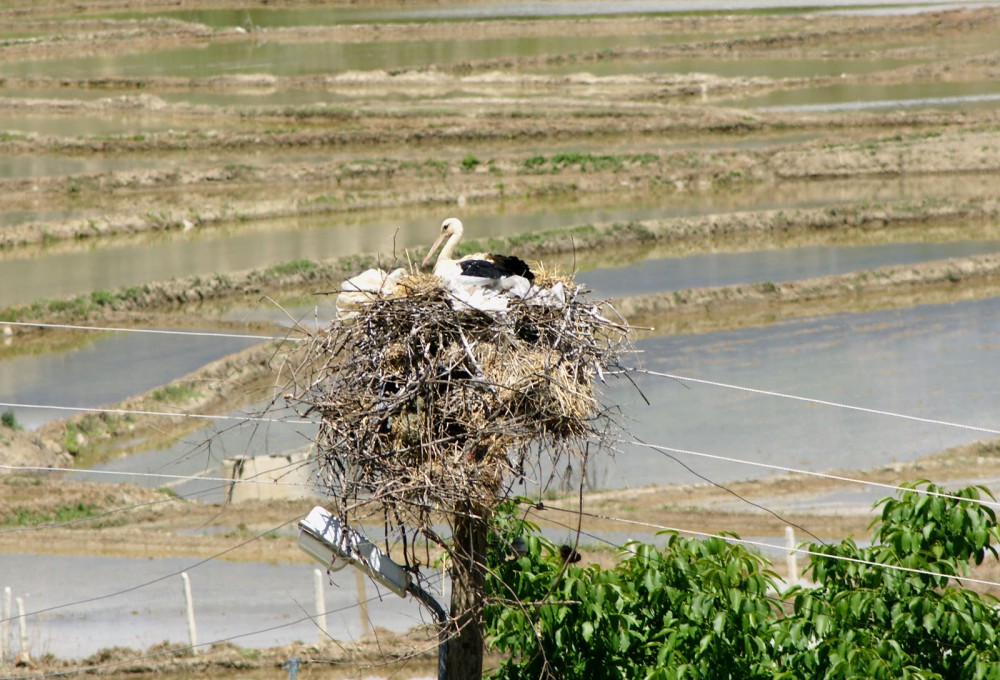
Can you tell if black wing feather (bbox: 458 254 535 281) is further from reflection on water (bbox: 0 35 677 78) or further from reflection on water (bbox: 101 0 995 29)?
reflection on water (bbox: 101 0 995 29)

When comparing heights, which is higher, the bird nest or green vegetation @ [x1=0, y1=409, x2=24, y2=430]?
the bird nest

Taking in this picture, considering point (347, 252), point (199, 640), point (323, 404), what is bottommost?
point (199, 640)

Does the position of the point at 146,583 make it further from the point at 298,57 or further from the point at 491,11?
the point at 491,11

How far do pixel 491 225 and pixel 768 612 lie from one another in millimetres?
20001

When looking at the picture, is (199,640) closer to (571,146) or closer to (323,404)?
(323,404)

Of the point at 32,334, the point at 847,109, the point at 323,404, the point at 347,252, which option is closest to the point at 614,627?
the point at 323,404

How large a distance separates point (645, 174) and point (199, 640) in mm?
19327

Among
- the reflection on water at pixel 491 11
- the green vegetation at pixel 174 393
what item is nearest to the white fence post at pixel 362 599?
the green vegetation at pixel 174 393

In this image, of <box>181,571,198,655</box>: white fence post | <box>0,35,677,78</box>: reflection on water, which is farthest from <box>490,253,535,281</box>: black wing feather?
<box>0,35,677,78</box>: reflection on water

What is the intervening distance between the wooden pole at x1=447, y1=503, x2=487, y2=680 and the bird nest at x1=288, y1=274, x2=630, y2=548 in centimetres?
25

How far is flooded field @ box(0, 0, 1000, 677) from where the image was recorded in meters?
15.4

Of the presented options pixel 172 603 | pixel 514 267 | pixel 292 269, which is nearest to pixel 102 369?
pixel 292 269

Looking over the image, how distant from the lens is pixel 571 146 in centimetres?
3253

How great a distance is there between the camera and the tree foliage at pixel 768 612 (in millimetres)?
6676
